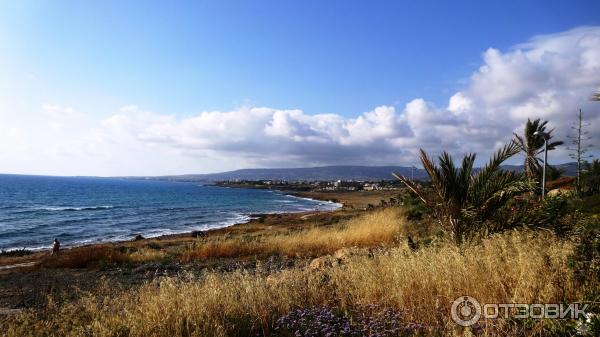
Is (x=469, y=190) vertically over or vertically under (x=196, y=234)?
over

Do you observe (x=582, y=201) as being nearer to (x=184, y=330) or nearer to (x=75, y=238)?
(x=184, y=330)

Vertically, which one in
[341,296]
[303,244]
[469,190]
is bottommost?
[303,244]

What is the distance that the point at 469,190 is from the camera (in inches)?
336

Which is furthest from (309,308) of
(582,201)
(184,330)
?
(582,201)

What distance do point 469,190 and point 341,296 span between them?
4700mm

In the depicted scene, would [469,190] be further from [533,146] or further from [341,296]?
[533,146]

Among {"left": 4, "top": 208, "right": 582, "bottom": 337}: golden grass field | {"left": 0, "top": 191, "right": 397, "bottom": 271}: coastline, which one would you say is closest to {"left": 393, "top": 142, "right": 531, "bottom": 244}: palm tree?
{"left": 4, "top": 208, "right": 582, "bottom": 337}: golden grass field

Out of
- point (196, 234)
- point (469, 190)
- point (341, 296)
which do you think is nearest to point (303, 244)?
point (469, 190)

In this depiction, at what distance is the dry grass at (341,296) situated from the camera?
13.8 feet

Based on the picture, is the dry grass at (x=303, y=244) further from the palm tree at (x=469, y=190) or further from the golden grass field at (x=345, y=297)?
the golden grass field at (x=345, y=297)

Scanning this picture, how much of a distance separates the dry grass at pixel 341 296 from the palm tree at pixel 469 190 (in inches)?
91.3

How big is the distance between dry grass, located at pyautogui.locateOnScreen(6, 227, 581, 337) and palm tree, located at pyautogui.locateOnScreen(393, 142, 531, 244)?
7.61 ft

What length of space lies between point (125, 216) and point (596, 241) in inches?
2017

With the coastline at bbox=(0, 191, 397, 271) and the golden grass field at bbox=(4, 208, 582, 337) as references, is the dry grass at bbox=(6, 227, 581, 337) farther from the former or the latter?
the coastline at bbox=(0, 191, 397, 271)
